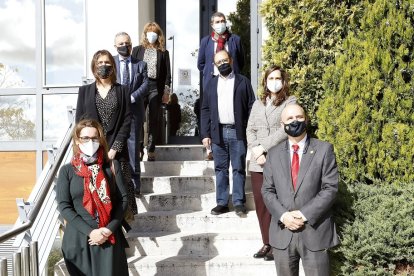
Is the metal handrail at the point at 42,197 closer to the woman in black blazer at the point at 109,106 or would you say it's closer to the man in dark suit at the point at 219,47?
the woman in black blazer at the point at 109,106

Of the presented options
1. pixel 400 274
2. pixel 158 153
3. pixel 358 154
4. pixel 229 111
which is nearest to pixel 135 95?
pixel 229 111

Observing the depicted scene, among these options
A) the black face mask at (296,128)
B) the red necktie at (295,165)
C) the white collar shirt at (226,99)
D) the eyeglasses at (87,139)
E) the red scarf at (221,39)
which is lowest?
the red necktie at (295,165)

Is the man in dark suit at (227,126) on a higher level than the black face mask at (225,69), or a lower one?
lower

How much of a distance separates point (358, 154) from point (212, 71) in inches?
89.4

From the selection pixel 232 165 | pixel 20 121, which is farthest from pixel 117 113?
pixel 20 121

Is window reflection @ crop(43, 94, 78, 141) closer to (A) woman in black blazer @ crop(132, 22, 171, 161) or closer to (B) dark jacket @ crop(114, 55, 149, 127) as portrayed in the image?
(A) woman in black blazer @ crop(132, 22, 171, 161)

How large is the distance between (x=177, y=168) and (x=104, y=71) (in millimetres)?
2245

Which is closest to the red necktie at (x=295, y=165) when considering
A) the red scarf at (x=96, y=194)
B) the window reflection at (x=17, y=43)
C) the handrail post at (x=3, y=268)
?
the red scarf at (x=96, y=194)

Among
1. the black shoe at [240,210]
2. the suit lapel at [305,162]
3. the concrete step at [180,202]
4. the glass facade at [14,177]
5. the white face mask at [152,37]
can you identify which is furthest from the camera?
the glass facade at [14,177]

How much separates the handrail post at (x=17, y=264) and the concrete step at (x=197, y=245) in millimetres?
2131

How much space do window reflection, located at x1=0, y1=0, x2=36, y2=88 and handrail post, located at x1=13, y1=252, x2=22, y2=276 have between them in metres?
5.52

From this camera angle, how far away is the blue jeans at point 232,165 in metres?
6.31

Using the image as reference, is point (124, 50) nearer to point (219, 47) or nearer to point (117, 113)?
point (117, 113)

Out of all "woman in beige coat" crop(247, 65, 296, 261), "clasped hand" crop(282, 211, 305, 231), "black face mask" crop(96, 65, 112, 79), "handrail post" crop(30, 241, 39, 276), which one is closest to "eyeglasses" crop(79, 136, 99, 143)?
"handrail post" crop(30, 241, 39, 276)
